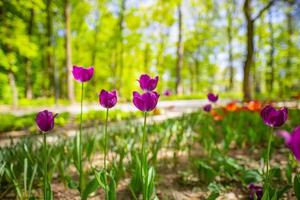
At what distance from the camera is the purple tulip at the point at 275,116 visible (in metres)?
1.52

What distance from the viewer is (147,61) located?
1072 inches

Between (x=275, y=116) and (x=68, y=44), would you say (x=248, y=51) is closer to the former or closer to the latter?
(x=275, y=116)

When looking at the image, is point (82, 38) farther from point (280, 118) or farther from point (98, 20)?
point (280, 118)

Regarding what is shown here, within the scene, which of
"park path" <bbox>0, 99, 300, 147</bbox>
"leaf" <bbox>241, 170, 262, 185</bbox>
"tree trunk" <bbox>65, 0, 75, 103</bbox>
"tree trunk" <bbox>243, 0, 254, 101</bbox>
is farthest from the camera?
"tree trunk" <bbox>65, 0, 75, 103</bbox>

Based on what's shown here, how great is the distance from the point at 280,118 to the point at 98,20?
20.3 meters

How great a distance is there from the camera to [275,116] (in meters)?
1.53

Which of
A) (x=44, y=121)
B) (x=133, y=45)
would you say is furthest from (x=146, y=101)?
(x=133, y=45)

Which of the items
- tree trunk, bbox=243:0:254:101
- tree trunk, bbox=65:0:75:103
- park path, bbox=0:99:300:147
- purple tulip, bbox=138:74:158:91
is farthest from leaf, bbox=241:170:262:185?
tree trunk, bbox=65:0:75:103

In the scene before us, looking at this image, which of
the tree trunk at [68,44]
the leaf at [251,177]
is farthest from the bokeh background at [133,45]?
the leaf at [251,177]

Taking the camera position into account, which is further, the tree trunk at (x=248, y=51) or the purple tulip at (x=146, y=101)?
the tree trunk at (x=248, y=51)

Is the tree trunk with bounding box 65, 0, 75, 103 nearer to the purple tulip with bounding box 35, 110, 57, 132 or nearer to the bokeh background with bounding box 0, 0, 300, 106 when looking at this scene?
the bokeh background with bounding box 0, 0, 300, 106

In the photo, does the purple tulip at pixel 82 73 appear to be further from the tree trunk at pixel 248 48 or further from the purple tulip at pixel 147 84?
the tree trunk at pixel 248 48

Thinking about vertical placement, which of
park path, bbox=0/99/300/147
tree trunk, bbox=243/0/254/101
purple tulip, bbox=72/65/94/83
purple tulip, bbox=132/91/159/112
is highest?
tree trunk, bbox=243/0/254/101

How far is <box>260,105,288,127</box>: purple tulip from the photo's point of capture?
152cm
